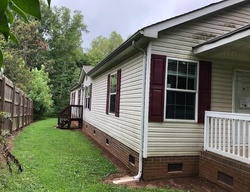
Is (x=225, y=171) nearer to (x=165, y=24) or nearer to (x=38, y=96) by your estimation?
(x=165, y=24)

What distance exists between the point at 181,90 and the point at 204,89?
23.6 inches

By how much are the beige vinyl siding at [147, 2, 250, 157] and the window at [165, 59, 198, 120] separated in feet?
0.60

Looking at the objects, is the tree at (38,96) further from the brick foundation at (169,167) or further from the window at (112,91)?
the brick foundation at (169,167)

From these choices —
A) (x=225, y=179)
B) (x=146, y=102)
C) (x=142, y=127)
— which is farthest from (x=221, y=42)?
(x=225, y=179)

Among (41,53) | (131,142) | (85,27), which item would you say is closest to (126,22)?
(85,27)

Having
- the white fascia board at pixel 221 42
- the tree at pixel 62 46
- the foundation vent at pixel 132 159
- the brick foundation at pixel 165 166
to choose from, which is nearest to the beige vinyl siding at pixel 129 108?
the foundation vent at pixel 132 159

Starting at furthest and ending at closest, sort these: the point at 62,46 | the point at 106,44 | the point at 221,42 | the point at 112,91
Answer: the point at 106,44 < the point at 62,46 < the point at 112,91 < the point at 221,42

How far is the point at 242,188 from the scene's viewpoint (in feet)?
15.3

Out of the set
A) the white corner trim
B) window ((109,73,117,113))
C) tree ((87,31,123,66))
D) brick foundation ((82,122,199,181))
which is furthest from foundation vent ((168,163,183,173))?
tree ((87,31,123,66))

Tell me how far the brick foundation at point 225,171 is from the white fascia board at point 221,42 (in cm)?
238

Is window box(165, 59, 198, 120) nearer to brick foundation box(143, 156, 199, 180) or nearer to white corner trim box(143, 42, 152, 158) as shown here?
white corner trim box(143, 42, 152, 158)

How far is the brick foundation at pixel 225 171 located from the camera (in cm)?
467

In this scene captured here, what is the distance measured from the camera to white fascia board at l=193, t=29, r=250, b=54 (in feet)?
15.7

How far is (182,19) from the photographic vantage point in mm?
5848
